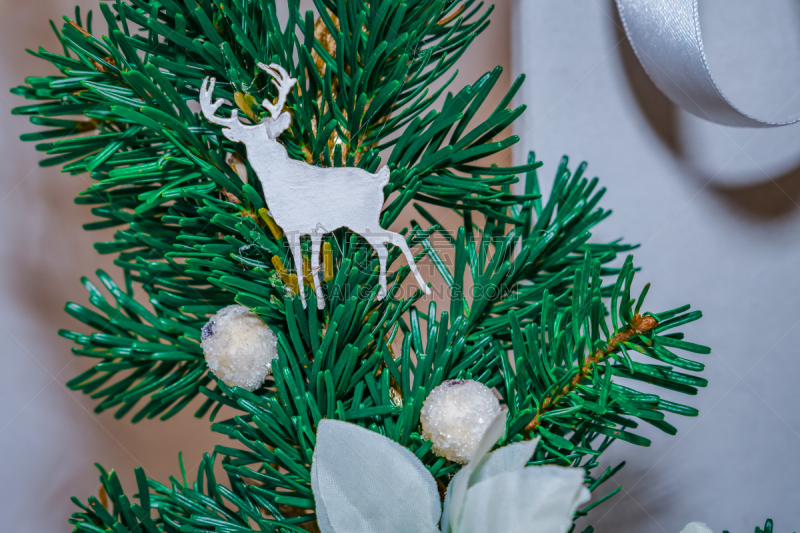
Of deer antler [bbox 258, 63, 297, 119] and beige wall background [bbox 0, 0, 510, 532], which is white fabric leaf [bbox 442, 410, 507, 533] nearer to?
deer antler [bbox 258, 63, 297, 119]

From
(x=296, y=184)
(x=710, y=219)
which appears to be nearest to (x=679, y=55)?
(x=710, y=219)

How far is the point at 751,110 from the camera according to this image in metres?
0.39

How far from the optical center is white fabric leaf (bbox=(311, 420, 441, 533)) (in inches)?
7.4

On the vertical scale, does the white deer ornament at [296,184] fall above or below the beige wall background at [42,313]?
above

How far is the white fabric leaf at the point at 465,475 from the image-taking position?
0.16 m

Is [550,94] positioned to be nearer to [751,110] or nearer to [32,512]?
[751,110]

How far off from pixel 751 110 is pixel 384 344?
35cm

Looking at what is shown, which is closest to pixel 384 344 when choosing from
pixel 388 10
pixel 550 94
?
pixel 388 10

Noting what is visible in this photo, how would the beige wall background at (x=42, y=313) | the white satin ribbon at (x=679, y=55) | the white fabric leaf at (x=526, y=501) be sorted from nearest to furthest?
the white fabric leaf at (x=526, y=501), the white satin ribbon at (x=679, y=55), the beige wall background at (x=42, y=313)

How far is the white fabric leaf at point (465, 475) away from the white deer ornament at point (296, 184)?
0.10m

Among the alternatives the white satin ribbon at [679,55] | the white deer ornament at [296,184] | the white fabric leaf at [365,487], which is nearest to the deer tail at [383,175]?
the white deer ornament at [296,184]

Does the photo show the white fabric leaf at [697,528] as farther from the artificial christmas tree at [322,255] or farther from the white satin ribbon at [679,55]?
the white satin ribbon at [679,55]

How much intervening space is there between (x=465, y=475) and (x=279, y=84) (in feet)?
0.58

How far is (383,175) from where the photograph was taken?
229mm
